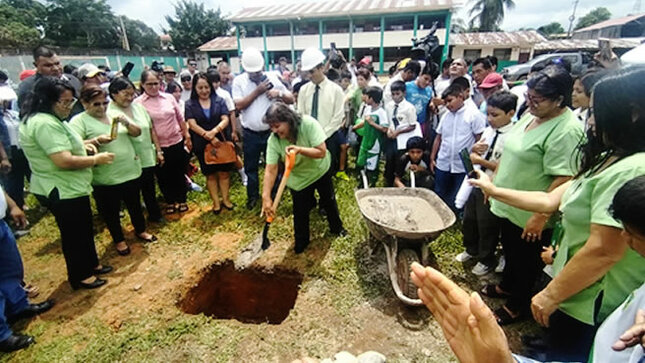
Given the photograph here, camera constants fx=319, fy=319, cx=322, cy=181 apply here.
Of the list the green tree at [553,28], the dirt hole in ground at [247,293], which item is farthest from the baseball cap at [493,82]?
the green tree at [553,28]

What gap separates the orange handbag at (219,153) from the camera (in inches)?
167

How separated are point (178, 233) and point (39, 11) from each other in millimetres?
46223

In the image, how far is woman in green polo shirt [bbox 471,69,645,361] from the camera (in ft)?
4.05

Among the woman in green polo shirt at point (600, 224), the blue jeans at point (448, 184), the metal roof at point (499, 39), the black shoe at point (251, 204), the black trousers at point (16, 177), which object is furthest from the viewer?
the metal roof at point (499, 39)

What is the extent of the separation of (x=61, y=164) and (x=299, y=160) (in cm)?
203

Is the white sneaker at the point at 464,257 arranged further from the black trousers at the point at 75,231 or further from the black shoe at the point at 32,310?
the black shoe at the point at 32,310

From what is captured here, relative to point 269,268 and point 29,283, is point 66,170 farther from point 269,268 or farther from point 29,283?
point 269,268

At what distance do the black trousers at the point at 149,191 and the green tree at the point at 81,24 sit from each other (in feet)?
135

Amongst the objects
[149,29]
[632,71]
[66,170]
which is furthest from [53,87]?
[149,29]

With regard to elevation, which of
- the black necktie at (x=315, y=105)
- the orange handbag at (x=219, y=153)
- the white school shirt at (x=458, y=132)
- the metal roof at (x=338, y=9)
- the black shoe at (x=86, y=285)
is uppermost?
the metal roof at (x=338, y=9)

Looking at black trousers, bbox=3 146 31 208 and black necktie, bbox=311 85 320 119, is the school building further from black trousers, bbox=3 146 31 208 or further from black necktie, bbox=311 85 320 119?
black trousers, bbox=3 146 31 208

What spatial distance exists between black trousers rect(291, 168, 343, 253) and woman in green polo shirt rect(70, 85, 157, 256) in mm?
1806

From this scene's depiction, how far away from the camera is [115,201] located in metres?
3.46

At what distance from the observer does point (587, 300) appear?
1.51 meters
